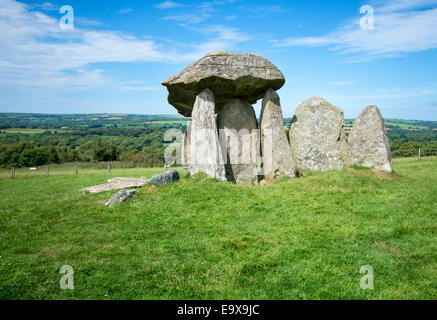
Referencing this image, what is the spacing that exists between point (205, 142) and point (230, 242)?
243 inches

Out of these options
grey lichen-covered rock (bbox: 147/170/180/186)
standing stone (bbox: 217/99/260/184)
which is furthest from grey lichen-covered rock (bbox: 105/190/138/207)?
standing stone (bbox: 217/99/260/184)

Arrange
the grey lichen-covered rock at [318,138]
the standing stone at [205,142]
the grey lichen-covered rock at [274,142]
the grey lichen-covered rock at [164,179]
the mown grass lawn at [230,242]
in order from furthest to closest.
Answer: the grey lichen-covered rock at [318,138], the grey lichen-covered rock at [274,142], the standing stone at [205,142], the grey lichen-covered rock at [164,179], the mown grass lawn at [230,242]

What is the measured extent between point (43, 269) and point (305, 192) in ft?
25.9

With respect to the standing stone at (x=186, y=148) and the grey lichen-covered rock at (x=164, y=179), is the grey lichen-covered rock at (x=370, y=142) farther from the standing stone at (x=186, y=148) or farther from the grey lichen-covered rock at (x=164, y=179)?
the grey lichen-covered rock at (x=164, y=179)

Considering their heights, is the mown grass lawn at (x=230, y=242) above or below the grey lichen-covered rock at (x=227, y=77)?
below

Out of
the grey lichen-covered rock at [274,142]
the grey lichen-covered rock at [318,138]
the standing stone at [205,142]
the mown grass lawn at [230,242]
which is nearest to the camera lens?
the mown grass lawn at [230,242]

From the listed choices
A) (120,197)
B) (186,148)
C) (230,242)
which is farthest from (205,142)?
(230,242)

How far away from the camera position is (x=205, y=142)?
1228 centimetres

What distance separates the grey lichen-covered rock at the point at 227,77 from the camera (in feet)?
40.1

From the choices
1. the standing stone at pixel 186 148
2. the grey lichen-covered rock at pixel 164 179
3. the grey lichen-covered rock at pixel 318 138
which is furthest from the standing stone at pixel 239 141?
the grey lichen-covered rock at pixel 164 179

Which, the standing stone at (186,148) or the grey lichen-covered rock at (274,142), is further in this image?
the standing stone at (186,148)

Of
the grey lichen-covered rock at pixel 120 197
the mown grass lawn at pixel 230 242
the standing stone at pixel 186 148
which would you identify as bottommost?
the mown grass lawn at pixel 230 242

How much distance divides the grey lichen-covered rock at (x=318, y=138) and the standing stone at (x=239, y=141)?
1.88 metres
